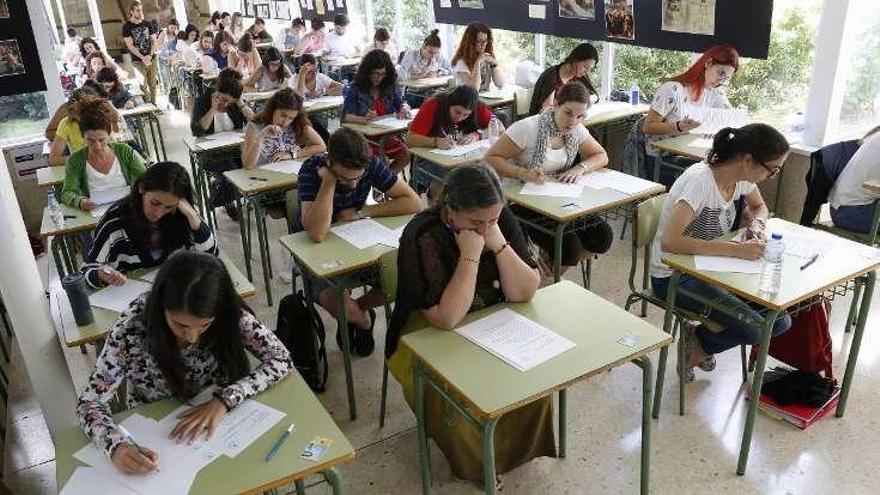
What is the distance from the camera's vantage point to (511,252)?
234cm

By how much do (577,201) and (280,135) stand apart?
6.80 ft

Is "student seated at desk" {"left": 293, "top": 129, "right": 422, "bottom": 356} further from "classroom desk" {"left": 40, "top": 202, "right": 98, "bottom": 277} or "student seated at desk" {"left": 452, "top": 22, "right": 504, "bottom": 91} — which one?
"student seated at desk" {"left": 452, "top": 22, "right": 504, "bottom": 91}

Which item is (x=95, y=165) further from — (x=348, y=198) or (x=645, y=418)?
(x=645, y=418)

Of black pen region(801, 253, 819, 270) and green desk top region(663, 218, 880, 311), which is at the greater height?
black pen region(801, 253, 819, 270)

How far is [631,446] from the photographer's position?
278 centimetres

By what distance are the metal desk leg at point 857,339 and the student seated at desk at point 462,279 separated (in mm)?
1292

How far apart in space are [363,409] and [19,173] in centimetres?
421

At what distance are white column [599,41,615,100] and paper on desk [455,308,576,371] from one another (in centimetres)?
453

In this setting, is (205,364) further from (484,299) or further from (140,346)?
(484,299)

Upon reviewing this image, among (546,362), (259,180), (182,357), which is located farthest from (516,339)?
(259,180)

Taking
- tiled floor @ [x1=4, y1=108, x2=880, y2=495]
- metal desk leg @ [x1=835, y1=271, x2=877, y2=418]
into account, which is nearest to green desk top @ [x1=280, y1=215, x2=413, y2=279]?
tiled floor @ [x1=4, y1=108, x2=880, y2=495]

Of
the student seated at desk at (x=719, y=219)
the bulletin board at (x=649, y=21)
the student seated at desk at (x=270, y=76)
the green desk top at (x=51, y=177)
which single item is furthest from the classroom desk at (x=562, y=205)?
the student seated at desk at (x=270, y=76)

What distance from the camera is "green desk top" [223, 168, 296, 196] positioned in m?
3.83

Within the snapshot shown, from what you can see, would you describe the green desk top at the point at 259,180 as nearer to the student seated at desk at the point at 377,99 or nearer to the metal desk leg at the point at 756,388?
the student seated at desk at the point at 377,99
